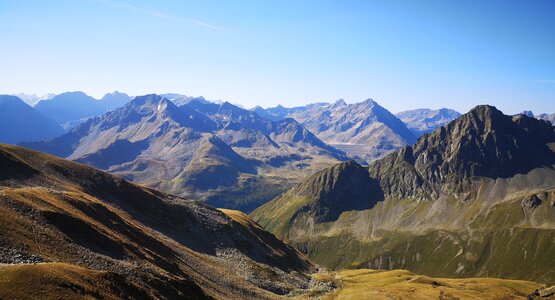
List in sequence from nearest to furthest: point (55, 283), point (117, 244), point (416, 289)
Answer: point (55, 283)
point (117, 244)
point (416, 289)

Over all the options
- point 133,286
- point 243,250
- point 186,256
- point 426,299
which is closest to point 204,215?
point 243,250

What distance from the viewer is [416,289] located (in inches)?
5782

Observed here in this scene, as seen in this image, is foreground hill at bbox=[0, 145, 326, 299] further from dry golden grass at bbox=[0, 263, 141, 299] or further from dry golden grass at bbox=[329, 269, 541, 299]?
dry golden grass at bbox=[329, 269, 541, 299]

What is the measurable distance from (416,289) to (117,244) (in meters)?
110

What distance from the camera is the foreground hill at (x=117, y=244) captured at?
177 ft

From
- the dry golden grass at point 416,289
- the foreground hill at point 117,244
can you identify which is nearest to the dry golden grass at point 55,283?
the foreground hill at point 117,244

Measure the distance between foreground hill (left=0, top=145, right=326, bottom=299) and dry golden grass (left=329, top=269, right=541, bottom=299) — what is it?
17152 millimetres

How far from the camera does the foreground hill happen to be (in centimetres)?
5400

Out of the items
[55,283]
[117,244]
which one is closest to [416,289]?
[117,244]

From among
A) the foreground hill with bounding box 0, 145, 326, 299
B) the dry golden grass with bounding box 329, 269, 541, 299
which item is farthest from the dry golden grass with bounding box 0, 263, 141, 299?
the dry golden grass with bounding box 329, 269, 541, 299

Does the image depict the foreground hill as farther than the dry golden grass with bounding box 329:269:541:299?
No

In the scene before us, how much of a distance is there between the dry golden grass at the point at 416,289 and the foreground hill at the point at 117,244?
1715 centimetres

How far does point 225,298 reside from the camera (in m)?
89.1

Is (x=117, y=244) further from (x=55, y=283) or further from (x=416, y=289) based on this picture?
(x=416, y=289)
